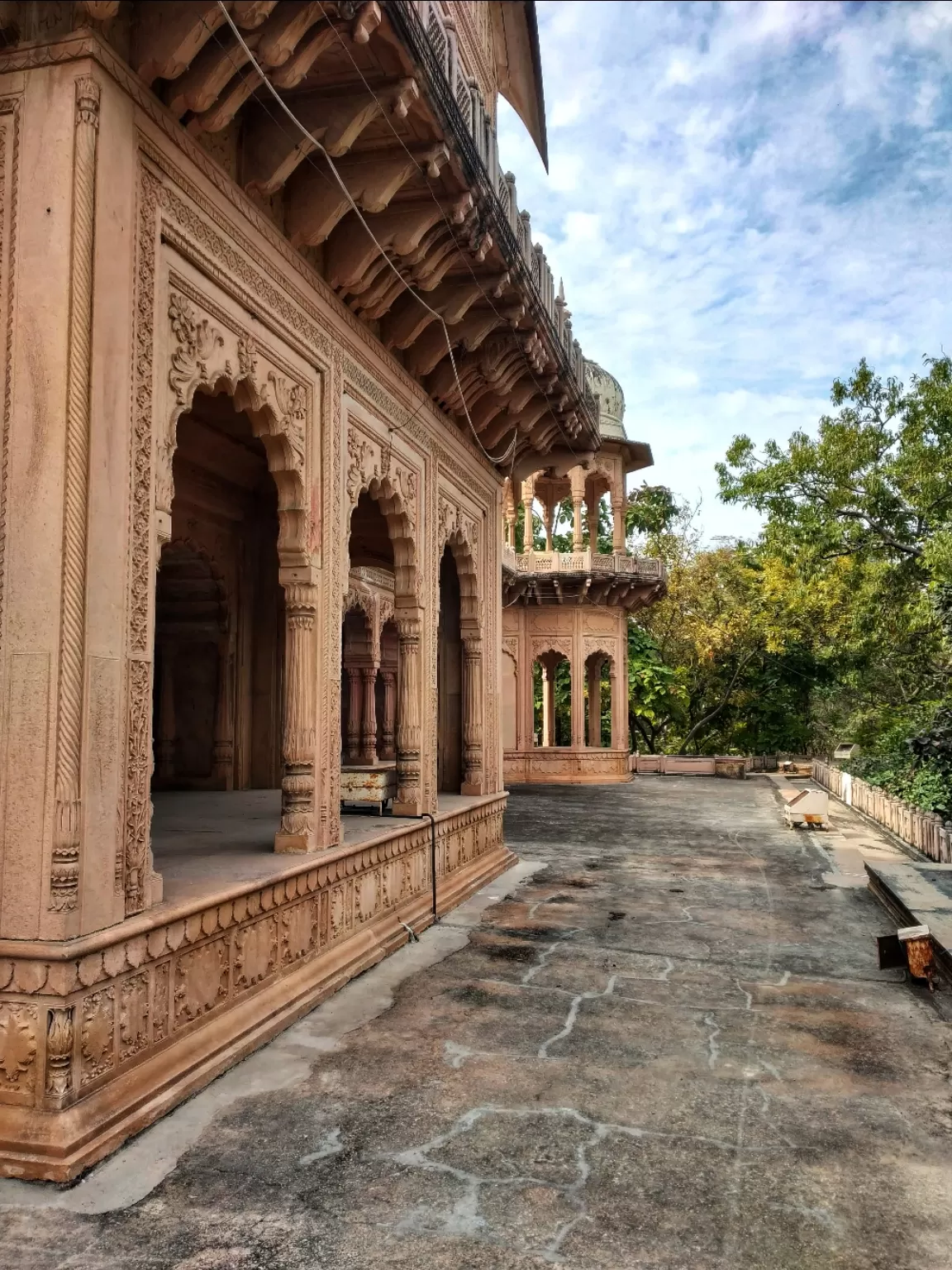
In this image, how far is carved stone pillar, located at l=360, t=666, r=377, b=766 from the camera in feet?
55.4

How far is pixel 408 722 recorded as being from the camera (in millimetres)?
8117

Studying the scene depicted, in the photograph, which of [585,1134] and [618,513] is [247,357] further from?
[618,513]

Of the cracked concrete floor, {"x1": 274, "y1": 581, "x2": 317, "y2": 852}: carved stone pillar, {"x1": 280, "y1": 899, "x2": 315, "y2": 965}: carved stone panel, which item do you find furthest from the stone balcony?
{"x1": 280, "y1": 899, "x2": 315, "y2": 965}: carved stone panel

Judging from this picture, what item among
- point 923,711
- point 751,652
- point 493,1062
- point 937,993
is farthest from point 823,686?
point 493,1062

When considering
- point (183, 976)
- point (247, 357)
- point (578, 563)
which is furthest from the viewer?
point (578, 563)

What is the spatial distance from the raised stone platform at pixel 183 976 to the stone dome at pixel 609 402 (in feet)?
59.7

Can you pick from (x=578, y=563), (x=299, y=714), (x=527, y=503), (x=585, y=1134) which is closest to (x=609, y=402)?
(x=527, y=503)

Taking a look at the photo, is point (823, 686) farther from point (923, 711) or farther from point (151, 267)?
point (151, 267)

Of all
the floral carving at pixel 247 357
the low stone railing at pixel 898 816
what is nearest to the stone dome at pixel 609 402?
the low stone railing at pixel 898 816

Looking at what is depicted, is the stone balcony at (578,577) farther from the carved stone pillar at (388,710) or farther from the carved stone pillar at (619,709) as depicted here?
the carved stone pillar at (388,710)

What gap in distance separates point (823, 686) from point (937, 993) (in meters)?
27.8

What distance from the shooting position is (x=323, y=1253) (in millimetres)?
2867

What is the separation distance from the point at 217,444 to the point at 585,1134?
7.19m

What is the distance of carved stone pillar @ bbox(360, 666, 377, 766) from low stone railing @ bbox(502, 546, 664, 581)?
24.2 feet
